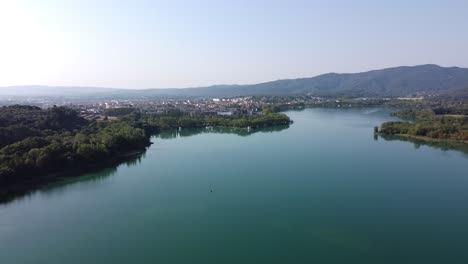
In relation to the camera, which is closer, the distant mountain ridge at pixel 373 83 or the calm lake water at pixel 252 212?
the calm lake water at pixel 252 212

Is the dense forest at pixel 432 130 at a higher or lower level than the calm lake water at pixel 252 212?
higher

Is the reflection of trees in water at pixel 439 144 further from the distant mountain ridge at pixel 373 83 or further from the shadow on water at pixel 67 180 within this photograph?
the distant mountain ridge at pixel 373 83

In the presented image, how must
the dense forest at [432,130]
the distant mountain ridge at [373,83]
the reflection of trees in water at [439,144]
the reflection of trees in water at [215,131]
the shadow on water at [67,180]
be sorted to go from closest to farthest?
the shadow on water at [67,180], the reflection of trees in water at [439,144], the dense forest at [432,130], the reflection of trees in water at [215,131], the distant mountain ridge at [373,83]

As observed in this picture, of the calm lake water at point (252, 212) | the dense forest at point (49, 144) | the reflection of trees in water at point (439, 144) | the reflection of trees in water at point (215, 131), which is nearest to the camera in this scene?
the calm lake water at point (252, 212)

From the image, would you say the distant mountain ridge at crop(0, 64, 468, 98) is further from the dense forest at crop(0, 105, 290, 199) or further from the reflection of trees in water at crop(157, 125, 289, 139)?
the dense forest at crop(0, 105, 290, 199)

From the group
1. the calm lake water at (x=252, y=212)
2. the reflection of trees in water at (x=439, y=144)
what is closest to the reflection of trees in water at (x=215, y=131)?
the calm lake water at (x=252, y=212)

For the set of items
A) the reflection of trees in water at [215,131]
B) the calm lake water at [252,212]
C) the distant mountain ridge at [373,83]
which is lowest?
the calm lake water at [252,212]
